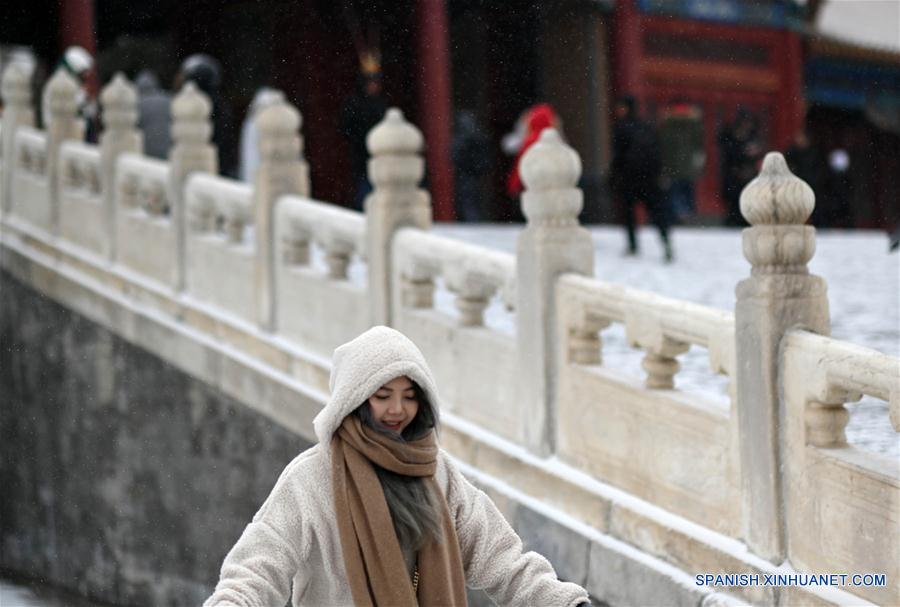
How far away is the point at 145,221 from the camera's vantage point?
40.1 ft

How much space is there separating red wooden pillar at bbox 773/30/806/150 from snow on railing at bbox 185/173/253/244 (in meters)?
13.7

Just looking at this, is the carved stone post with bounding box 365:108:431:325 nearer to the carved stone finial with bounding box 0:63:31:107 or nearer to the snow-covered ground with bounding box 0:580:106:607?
the snow-covered ground with bounding box 0:580:106:607

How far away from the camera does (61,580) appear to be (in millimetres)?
11984

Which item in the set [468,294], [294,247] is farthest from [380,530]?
[294,247]

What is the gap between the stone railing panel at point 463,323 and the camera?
25.6 feet

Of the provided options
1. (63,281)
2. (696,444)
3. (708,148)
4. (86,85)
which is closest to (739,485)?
(696,444)

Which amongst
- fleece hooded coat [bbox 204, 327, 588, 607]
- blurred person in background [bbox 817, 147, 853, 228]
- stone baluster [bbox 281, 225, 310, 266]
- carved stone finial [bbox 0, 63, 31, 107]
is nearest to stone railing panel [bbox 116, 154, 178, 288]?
stone baluster [bbox 281, 225, 310, 266]

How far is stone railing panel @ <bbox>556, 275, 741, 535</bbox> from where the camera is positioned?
6117 millimetres

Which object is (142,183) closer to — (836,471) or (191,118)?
(191,118)

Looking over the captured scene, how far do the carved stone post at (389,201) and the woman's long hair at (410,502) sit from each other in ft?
17.9

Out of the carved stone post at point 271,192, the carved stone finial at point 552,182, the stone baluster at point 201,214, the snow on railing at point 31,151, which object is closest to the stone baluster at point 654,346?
the carved stone finial at point 552,182

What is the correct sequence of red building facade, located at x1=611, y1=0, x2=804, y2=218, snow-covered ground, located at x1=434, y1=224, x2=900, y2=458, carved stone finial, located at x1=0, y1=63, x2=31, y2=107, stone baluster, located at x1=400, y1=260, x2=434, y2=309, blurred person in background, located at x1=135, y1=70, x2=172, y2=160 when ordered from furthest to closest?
red building facade, located at x1=611, y1=0, x2=804, y2=218 → blurred person in background, located at x1=135, y1=70, x2=172, y2=160 → carved stone finial, located at x1=0, y1=63, x2=31, y2=107 → stone baluster, located at x1=400, y1=260, x2=434, y2=309 → snow-covered ground, located at x1=434, y1=224, x2=900, y2=458

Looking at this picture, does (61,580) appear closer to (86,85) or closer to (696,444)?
(86,85)

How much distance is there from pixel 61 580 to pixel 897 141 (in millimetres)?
19270
